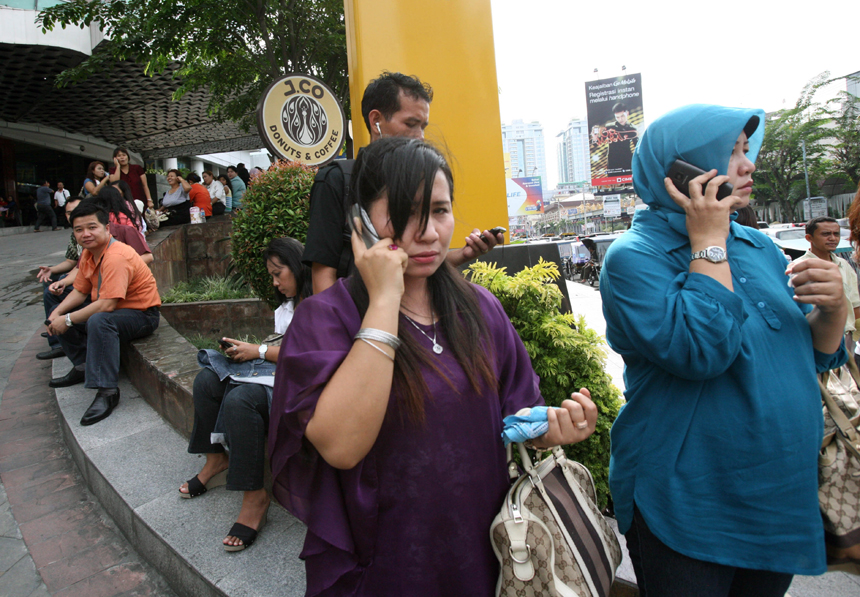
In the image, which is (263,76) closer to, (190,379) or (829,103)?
(190,379)

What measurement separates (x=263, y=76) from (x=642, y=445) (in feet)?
35.1

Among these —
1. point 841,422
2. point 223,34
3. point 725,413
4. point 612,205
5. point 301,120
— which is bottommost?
point 841,422

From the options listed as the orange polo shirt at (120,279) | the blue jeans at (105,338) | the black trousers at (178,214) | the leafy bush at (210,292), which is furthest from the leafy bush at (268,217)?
the black trousers at (178,214)

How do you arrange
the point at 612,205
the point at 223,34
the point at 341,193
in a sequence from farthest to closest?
the point at 612,205, the point at 223,34, the point at 341,193

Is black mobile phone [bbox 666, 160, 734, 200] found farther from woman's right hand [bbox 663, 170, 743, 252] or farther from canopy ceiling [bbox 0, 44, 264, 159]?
canopy ceiling [bbox 0, 44, 264, 159]

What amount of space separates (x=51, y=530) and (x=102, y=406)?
1.07 metres

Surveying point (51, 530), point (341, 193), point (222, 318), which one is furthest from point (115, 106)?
point (341, 193)

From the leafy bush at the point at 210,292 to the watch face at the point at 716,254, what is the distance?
5.69 meters

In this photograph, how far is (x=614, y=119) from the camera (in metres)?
38.5

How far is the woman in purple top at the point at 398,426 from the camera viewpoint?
110 centimetres

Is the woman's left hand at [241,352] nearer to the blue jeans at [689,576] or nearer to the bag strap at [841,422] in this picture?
the blue jeans at [689,576]

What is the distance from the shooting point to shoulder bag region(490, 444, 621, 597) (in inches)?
44.6

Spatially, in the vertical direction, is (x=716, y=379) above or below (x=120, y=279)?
below

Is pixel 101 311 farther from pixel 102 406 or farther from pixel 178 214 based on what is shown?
pixel 178 214
